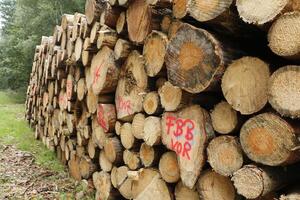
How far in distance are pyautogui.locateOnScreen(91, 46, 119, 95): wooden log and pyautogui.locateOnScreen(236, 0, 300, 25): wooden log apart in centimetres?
178

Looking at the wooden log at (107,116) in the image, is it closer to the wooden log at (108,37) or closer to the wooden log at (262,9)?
the wooden log at (108,37)

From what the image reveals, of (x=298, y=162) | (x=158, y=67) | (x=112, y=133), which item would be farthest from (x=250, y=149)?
(x=112, y=133)

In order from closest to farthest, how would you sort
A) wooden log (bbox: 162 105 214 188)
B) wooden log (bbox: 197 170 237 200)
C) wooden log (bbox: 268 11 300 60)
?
1. wooden log (bbox: 268 11 300 60)
2. wooden log (bbox: 197 170 237 200)
3. wooden log (bbox: 162 105 214 188)

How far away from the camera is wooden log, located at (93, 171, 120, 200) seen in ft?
12.5

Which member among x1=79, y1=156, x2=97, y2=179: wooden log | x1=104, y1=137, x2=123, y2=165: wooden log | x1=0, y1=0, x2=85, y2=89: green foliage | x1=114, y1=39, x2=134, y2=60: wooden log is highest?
x1=114, y1=39, x2=134, y2=60: wooden log

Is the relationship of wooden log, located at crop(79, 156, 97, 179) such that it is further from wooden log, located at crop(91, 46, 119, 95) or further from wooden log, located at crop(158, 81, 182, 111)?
wooden log, located at crop(158, 81, 182, 111)

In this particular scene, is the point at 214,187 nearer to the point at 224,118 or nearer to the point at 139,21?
the point at 224,118

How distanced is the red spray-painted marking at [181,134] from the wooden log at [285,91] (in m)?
0.72

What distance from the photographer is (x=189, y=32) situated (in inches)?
94.3

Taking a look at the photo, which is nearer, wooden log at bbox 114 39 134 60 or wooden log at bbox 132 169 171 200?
wooden log at bbox 132 169 171 200

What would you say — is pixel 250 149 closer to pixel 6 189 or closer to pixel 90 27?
pixel 90 27

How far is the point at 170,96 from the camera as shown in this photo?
9.10 ft

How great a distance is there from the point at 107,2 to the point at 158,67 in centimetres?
109

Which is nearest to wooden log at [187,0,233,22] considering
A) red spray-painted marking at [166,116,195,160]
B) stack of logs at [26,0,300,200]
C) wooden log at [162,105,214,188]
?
stack of logs at [26,0,300,200]
